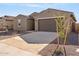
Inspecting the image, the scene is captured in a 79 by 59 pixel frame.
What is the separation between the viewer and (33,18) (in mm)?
6551

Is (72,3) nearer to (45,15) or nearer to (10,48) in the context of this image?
(45,15)

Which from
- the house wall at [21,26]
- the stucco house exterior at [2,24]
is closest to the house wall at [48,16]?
the house wall at [21,26]

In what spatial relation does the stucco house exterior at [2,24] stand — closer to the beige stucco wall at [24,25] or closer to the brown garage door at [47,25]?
the beige stucco wall at [24,25]

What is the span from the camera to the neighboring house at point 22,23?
6507 mm

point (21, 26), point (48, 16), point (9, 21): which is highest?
point (48, 16)

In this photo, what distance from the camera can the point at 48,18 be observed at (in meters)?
6.57

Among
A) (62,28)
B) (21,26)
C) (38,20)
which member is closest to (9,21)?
(21,26)

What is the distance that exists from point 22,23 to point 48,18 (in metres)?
0.77

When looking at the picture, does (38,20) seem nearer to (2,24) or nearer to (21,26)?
(21,26)

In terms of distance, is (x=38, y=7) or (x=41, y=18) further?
(x=41, y=18)

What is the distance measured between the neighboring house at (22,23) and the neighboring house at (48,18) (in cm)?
19

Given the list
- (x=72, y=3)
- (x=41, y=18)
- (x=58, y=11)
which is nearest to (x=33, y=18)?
(x=41, y=18)

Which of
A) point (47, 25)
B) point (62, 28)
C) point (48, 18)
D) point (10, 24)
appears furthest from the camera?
point (47, 25)

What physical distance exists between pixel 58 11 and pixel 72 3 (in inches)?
18.2
